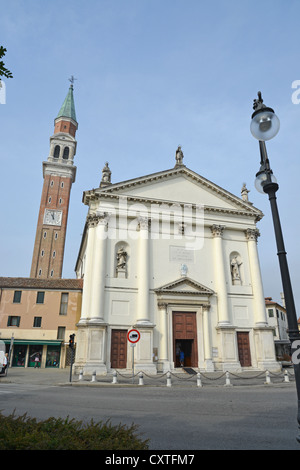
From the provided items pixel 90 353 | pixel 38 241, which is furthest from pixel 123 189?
pixel 38 241

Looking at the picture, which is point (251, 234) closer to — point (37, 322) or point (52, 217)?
point (37, 322)

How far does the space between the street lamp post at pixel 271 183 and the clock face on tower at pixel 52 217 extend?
5637 cm

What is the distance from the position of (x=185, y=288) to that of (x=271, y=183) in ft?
74.8

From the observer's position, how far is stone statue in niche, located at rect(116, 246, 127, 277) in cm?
2747

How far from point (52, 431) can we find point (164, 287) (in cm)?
2301

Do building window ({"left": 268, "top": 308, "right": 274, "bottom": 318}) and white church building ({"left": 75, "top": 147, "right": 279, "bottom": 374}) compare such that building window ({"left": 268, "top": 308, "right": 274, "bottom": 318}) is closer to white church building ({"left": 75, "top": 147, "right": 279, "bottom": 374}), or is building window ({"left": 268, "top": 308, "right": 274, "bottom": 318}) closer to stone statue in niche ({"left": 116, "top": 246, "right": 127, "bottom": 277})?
white church building ({"left": 75, "top": 147, "right": 279, "bottom": 374})

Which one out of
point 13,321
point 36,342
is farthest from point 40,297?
point 36,342

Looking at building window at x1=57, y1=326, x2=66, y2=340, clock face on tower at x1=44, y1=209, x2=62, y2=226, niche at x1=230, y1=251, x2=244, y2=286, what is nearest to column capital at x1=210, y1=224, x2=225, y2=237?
niche at x1=230, y1=251, x2=244, y2=286

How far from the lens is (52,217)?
2365 inches

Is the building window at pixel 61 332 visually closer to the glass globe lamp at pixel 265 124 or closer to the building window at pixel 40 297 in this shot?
the building window at pixel 40 297

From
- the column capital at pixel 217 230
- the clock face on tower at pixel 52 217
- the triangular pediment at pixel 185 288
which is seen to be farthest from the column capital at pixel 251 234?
the clock face on tower at pixel 52 217

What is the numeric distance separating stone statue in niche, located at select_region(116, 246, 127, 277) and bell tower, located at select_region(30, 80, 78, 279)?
31669 mm

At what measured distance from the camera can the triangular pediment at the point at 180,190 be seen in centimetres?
2948
